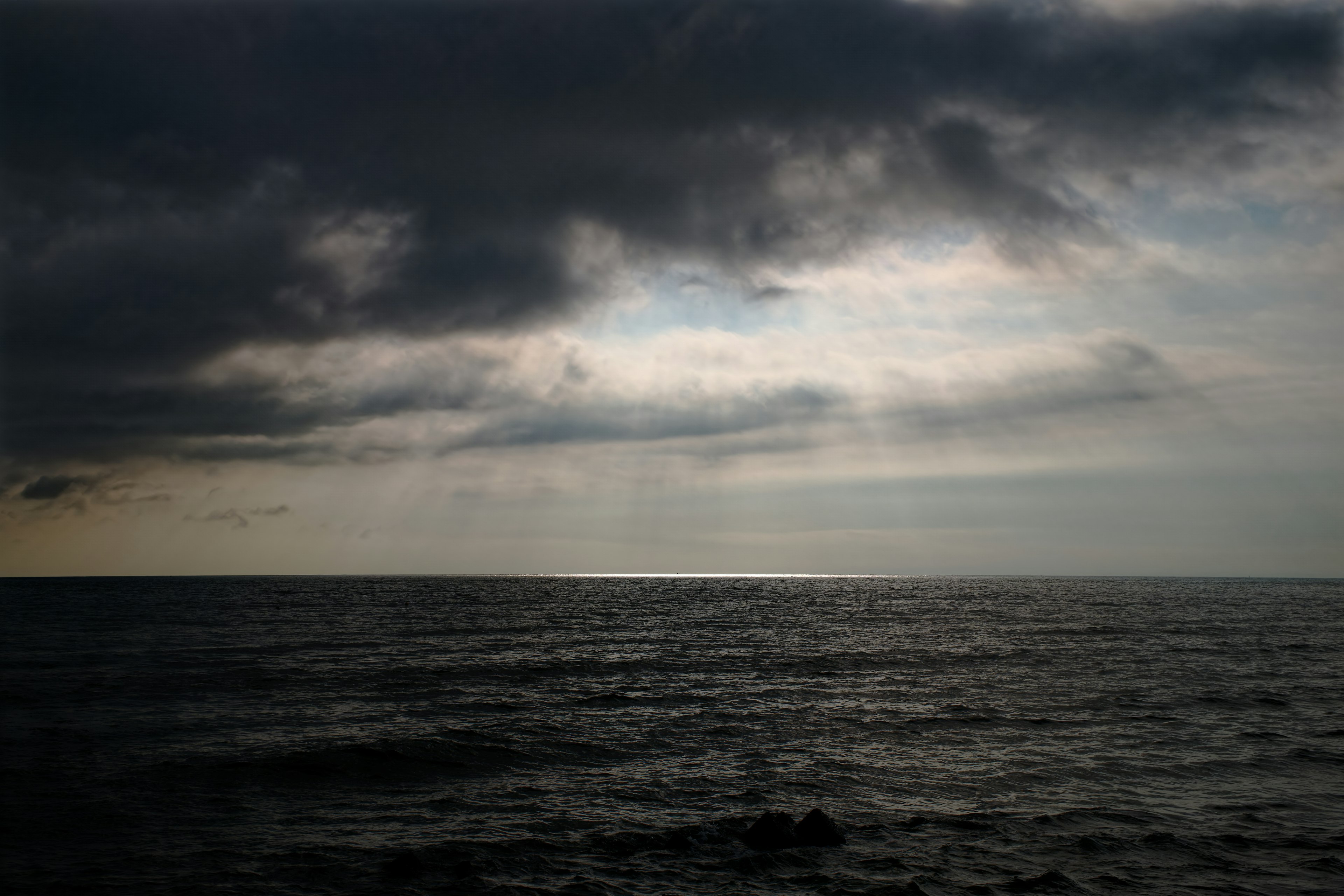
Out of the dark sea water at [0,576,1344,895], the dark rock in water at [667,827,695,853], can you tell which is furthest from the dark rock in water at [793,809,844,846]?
the dark rock in water at [667,827,695,853]

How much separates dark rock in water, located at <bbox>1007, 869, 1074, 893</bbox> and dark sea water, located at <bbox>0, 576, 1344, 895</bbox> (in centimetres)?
5

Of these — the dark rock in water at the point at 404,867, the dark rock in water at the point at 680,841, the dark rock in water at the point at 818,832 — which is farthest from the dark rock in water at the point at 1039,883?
the dark rock in water at the point at 404,867

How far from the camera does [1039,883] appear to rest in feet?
52.1

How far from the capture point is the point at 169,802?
70.1 feet

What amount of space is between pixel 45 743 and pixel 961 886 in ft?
100

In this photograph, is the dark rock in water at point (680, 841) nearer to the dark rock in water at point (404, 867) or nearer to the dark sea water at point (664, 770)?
the dark sea water at point (664, 770)

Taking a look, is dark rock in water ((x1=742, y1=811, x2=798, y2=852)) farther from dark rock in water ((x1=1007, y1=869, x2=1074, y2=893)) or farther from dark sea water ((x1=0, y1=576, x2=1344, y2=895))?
dark rock in water ((x1=1007, y1=869, x2=1074, y2=893))

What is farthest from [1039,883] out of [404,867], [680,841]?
[404,867]

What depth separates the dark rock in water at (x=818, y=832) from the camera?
59.7 ft

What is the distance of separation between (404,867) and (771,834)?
8295 millimetres

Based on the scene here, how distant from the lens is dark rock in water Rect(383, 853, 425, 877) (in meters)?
16.5

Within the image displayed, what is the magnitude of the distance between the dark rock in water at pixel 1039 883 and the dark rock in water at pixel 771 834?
4706 mm

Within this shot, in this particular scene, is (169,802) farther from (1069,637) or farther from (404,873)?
(1069,637)

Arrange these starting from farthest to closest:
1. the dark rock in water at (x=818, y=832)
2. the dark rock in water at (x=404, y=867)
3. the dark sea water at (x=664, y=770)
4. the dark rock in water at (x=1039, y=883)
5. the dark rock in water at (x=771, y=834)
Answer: the dark rock in water at (x=818, y=832), the dark rock in water at (x=771, y=834), the dark sea water at (x=664, y=770), the dark rock in water at (x=404, y=867), the dark rock in water at (x=1039, y=883)
